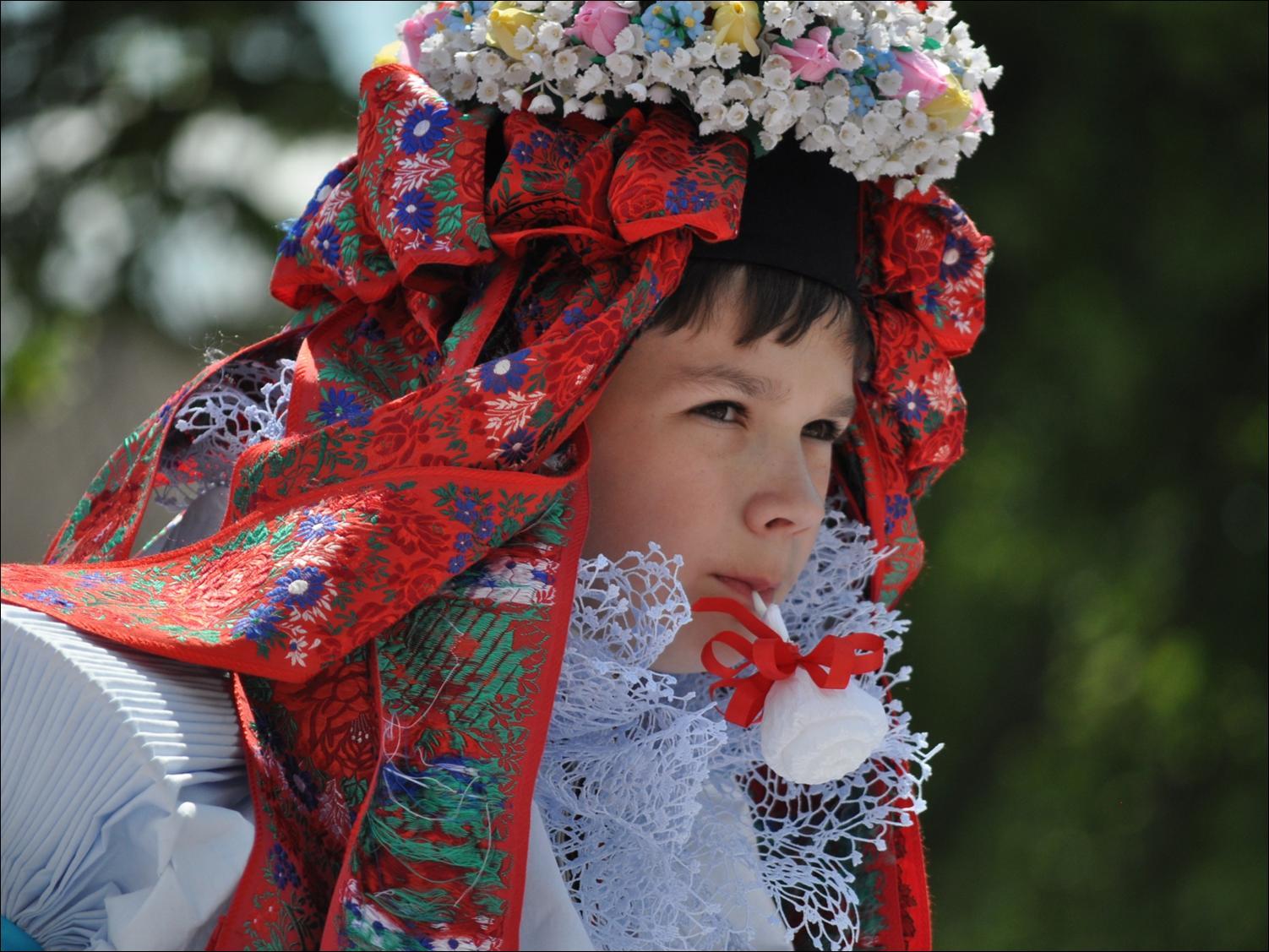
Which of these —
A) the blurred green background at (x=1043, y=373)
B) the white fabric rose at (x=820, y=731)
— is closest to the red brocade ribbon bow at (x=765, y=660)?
the white fabric rose at (x=820, y=731)

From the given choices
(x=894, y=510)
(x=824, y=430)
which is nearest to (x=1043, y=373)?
(x=894, y=510)

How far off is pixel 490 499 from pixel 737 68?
59 cm

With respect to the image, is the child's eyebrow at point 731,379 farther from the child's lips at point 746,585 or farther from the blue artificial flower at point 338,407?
the blue artificial flower at point 338,407

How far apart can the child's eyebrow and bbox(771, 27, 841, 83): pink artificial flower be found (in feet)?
1.12

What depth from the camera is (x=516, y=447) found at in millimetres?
1477

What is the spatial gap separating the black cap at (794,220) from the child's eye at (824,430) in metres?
0.17

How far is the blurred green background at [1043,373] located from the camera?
3477 mm

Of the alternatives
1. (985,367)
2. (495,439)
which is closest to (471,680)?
(495,439)

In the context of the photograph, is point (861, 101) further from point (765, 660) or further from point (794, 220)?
point (765, 660)

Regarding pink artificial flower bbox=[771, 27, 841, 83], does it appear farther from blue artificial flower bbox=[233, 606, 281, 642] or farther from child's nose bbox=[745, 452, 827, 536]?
blue artificial flower bbox=[233, 606, 281, 642]

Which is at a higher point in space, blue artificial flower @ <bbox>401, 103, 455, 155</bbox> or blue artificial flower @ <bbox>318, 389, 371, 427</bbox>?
blue artificial flower @ <bbox>401, 103, 455, 155</bbox>

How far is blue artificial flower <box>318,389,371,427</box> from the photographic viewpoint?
1.57 metres

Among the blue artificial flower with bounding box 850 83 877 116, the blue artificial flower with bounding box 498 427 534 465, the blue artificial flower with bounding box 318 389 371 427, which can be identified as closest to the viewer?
the blue artificial flower with bounding box 498 427 534 465

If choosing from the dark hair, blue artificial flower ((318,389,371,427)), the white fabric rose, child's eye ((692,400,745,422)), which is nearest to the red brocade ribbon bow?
the white fabric rose
